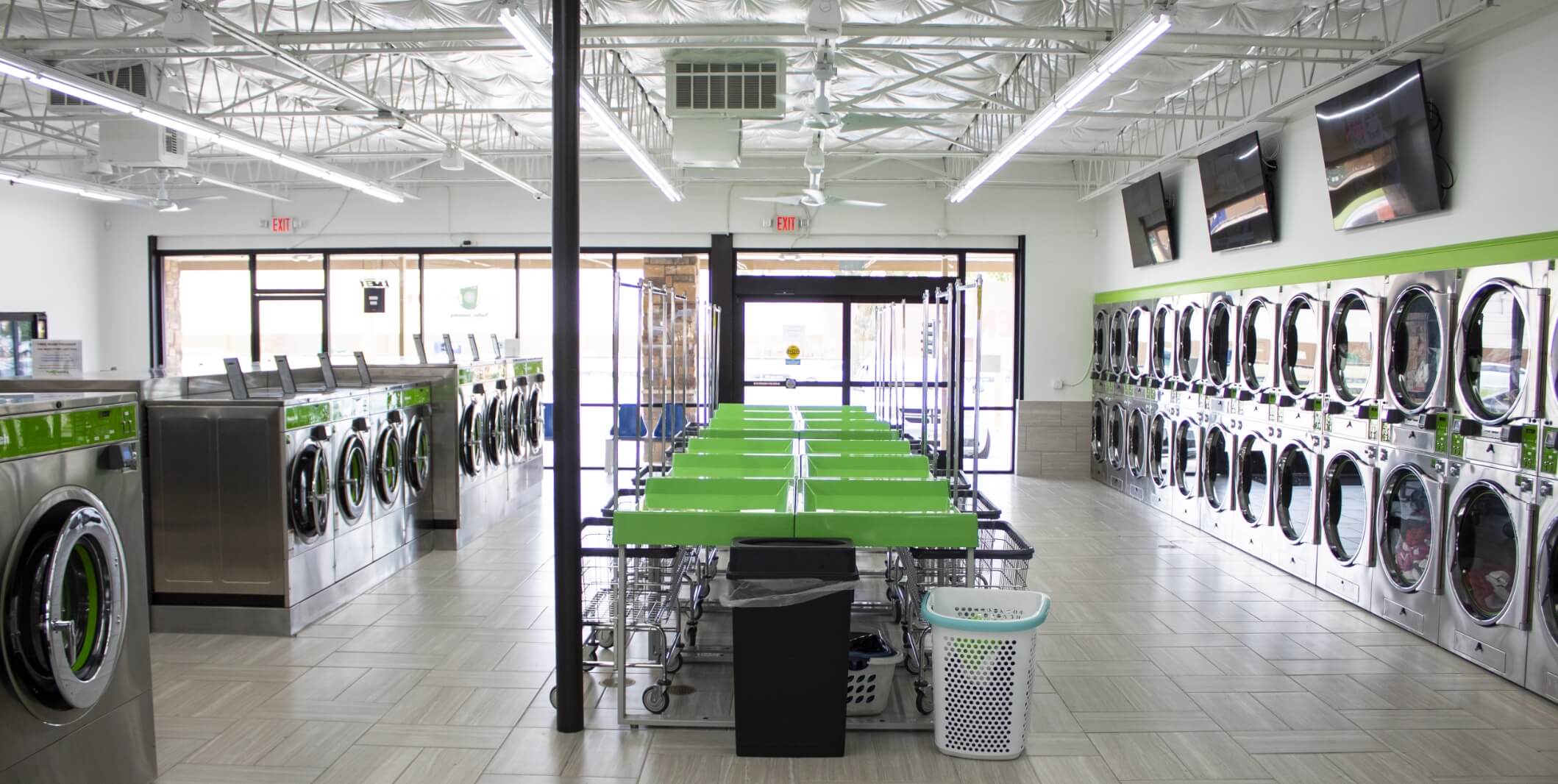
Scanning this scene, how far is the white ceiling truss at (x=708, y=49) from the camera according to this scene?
202 inches

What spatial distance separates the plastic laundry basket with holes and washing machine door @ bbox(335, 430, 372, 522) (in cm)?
360

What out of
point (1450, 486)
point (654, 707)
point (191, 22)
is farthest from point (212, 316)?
point (1450, 486)

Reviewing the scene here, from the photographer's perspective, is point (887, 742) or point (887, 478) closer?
point (887, 742)

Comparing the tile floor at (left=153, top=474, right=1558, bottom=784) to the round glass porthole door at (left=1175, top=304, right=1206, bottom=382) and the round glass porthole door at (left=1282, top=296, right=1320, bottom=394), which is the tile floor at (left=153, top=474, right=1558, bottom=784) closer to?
the round glass porthole door at (left=1282, top=296, right=1320, bottom=394)

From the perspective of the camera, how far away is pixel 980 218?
1055 centimetres

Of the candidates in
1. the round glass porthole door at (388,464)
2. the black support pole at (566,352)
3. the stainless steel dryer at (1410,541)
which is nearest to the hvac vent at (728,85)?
the black support pole at (566,352)

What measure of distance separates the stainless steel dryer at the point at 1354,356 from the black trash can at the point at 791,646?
142 inches

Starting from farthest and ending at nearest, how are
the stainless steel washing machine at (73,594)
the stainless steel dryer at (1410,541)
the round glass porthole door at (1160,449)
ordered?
the round glass porthole door at (1160,449)
the stainless steel dryer at (1410,541)
the stainless steel washing machine at (73,594)

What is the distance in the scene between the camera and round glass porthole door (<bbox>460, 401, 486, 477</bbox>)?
7.03m

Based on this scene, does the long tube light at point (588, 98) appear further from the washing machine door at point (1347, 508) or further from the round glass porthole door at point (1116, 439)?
the round glass porthole door at point (1116, 439)

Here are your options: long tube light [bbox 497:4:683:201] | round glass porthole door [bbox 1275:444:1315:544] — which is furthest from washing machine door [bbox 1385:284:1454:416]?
long tube light [bbox 497:4:683:201]

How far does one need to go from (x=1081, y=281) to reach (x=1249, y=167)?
372 centimetres

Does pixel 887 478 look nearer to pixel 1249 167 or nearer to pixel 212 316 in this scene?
pixel 1249 167

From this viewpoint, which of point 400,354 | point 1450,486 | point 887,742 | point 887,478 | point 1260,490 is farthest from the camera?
point 400,354
